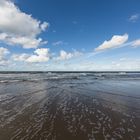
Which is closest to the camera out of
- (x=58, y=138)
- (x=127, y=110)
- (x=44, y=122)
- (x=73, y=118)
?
(x=58, y=138)

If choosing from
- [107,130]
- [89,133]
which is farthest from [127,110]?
[89,133]

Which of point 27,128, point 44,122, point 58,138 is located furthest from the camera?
point 44,122

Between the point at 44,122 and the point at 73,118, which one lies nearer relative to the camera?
the point at 44,122

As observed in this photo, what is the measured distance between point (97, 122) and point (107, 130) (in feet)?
3.65

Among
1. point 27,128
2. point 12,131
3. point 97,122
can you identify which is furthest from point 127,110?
point 12,131

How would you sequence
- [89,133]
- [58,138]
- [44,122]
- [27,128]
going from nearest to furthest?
1. [58,138]
2. [89,133]
3. [27,128]
4. [44,122]

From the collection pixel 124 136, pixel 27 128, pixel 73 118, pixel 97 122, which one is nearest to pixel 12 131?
pixel 27 128

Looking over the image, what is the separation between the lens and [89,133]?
667 cm

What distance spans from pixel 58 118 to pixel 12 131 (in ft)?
8.86

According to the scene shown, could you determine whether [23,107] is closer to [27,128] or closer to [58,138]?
[27,128]

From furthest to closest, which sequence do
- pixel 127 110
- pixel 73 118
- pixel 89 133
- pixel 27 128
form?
pixel 127 110
pixel 73 118
pixel 27 128
pixel 89 133

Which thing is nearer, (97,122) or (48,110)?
(97,122)

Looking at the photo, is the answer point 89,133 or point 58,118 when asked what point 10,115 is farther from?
point 89,133

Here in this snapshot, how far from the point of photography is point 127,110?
10281 mm
